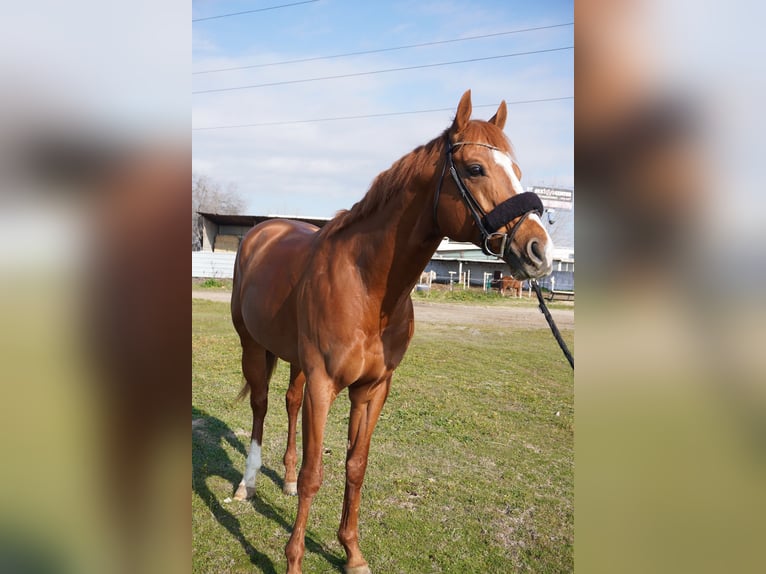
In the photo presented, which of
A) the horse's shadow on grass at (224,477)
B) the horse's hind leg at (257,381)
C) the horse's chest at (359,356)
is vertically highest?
the horse's chest at (359,356)

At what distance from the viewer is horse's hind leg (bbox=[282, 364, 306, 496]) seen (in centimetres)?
408

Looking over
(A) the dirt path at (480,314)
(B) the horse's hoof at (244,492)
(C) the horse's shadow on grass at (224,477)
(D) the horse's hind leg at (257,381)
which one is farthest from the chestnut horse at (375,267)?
(A) the dirt path at (480,314)

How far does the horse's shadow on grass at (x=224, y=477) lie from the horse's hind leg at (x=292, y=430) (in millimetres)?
139

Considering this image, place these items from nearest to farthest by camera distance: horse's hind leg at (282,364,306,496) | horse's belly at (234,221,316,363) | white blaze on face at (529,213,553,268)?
white blaze on face at (529,213,553,268) → horse's belly at (234,221,316,363) → horse's hind leg at (282,364,306,496)

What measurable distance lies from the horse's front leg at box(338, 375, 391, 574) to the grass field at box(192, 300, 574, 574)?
0.16 meters

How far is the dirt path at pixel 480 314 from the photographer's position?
15344 mm

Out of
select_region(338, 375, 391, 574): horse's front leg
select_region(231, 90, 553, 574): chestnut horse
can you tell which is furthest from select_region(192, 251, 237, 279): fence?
select_region(338, 375, 391, 574): horse's front leg

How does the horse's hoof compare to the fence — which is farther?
the fence

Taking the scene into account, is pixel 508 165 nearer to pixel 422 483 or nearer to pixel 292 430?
pixel 422 483

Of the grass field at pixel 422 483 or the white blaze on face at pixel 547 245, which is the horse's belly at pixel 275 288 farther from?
the white blaze on face at pixel 547 245

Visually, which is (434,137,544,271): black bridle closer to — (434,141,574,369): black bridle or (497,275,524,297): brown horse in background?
(434,141,574,369): black bridle

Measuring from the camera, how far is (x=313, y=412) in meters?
2.72
